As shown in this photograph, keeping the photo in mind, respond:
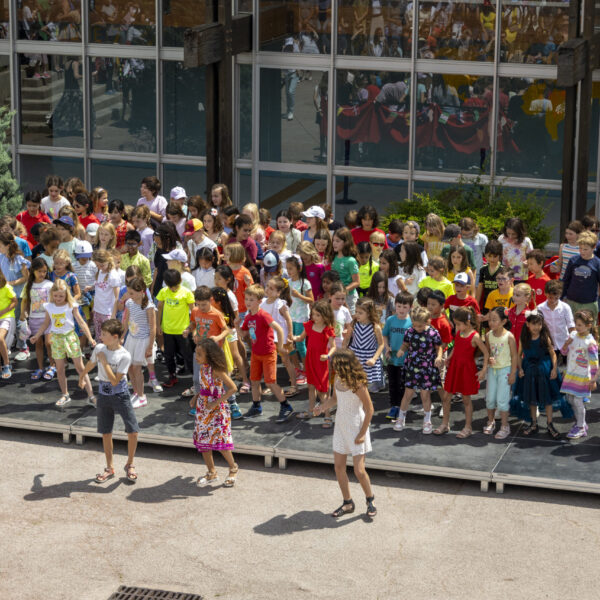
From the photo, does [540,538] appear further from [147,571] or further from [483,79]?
[483,79]

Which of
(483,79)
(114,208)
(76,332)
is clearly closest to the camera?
(76,332)

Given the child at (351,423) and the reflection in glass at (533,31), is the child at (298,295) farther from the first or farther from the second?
the reflection in glass at (533,31)

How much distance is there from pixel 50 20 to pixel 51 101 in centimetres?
137

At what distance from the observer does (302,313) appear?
13.2 metres

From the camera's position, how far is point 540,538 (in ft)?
33.4

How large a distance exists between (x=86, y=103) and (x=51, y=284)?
7186 mm

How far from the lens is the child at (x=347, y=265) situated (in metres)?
13.6

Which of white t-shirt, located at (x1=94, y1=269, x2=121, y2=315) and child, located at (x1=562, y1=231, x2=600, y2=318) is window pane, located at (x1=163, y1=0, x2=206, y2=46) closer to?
white t-shirt, located at (x1=94, y1=269, x2=121, y2=315)

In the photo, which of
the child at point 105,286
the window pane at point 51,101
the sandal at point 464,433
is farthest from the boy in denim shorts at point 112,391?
the window pane at point 51,101

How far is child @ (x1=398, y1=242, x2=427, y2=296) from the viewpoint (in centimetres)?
1345

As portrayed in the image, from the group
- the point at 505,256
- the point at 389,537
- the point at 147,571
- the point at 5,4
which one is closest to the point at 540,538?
the point at 389,537

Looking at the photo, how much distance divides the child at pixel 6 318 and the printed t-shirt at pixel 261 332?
3035 millimetres

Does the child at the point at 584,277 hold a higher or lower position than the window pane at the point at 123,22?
lower

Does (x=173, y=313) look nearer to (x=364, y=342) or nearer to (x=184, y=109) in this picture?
(x=364, y=342)
